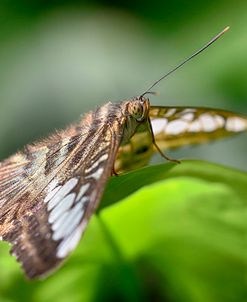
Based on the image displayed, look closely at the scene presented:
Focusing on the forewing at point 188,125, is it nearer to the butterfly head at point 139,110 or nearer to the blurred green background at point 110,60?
the butterfly head at point 139,110

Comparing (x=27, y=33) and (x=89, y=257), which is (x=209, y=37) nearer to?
(x=27, y=33)

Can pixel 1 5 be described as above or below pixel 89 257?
above

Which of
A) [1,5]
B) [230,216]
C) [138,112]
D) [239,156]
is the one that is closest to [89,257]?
[230,216]

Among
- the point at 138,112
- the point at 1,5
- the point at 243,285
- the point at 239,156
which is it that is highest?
the point at 1,5

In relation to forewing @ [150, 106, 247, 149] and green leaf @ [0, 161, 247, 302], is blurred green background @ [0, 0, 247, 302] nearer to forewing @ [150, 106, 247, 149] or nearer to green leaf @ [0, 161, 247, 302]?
forewing @ [150, 106, 247, 149]

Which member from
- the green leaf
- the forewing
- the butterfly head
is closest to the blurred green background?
the forewing

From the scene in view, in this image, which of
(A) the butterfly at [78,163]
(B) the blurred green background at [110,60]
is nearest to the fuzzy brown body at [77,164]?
(A) the butterfly at [78,163]

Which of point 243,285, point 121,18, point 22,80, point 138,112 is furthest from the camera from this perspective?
point 121,18
